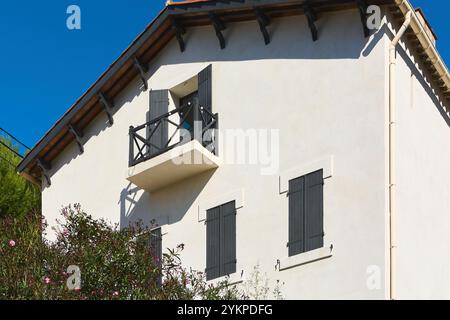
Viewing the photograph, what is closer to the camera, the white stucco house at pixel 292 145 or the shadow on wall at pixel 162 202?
the white stucco house at pixel 292 145

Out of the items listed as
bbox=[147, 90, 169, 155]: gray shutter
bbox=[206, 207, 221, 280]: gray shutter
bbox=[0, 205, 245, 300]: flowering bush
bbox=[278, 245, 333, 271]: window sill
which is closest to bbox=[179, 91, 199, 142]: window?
bbox=[147, 90, 169, 155]: gray shutter

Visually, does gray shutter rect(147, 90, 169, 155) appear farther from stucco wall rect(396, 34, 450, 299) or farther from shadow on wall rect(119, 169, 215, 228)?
stucco wall rect(396, 34, 450, 299)

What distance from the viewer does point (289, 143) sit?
951 inches

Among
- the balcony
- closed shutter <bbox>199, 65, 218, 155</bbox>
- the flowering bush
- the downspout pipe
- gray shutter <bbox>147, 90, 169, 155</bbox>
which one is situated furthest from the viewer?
gray shutter <bbox>147, 90, 169, 155</bbox>

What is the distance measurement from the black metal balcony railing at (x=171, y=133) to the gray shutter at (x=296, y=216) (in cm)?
282

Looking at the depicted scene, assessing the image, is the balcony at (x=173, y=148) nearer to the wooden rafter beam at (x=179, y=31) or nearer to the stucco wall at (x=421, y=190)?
the wooden rafter beam at (x=179, y=31)

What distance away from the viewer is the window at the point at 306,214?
22.9m

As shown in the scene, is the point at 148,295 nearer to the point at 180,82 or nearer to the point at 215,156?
the point at 215,156

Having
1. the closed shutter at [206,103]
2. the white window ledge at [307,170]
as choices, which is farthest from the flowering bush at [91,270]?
the closed shutter at [206,103]

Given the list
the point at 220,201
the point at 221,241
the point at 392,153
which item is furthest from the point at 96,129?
the point at 392,153

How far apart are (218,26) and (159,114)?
2.74 metres

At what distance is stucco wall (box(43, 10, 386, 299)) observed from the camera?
2228cm

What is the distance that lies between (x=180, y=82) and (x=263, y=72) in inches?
113

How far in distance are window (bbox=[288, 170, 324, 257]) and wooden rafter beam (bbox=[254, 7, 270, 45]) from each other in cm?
359
